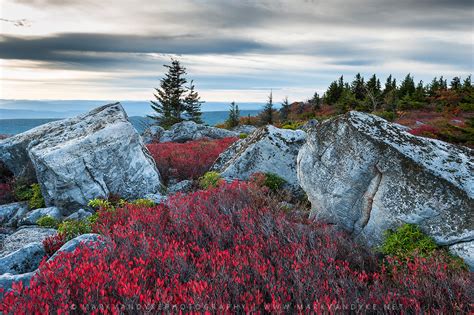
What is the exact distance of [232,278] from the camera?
4445 mm

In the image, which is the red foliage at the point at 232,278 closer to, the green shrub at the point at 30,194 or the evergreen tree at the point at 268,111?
the green shrub at the point at 30,194

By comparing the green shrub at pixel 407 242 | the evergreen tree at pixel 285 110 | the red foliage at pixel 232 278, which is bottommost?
the evergreen tree at pixel 285 110

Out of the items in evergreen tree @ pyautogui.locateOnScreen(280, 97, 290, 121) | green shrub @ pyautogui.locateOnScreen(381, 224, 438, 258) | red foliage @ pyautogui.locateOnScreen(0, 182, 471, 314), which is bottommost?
evergreen tree @ pyautogui.locateOnScreen(280, 97, 290, 121)

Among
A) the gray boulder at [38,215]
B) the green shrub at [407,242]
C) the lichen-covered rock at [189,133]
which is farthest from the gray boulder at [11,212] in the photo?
the lichen-covered rock at [189,133]

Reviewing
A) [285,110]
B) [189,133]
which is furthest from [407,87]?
[189,133]

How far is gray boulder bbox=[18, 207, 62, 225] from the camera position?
32.7 ft

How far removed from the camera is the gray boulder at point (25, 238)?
7.92 m

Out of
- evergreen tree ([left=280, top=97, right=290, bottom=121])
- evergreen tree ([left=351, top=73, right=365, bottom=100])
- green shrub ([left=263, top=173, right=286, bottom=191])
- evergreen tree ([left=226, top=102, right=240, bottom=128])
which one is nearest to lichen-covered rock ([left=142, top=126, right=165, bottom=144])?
evergreen tree ([left=226, top=102, right=240, bottom=128])

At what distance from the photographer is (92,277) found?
4410 millimetres

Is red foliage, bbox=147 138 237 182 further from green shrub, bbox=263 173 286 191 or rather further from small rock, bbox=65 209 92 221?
small rock, bbox=65 209 92 221

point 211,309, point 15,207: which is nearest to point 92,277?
point 211,309

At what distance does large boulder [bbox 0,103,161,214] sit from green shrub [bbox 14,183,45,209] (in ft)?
1.41

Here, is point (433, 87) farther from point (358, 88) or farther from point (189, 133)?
point (189, 133)

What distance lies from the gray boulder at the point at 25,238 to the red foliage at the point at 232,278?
274 centimetres
